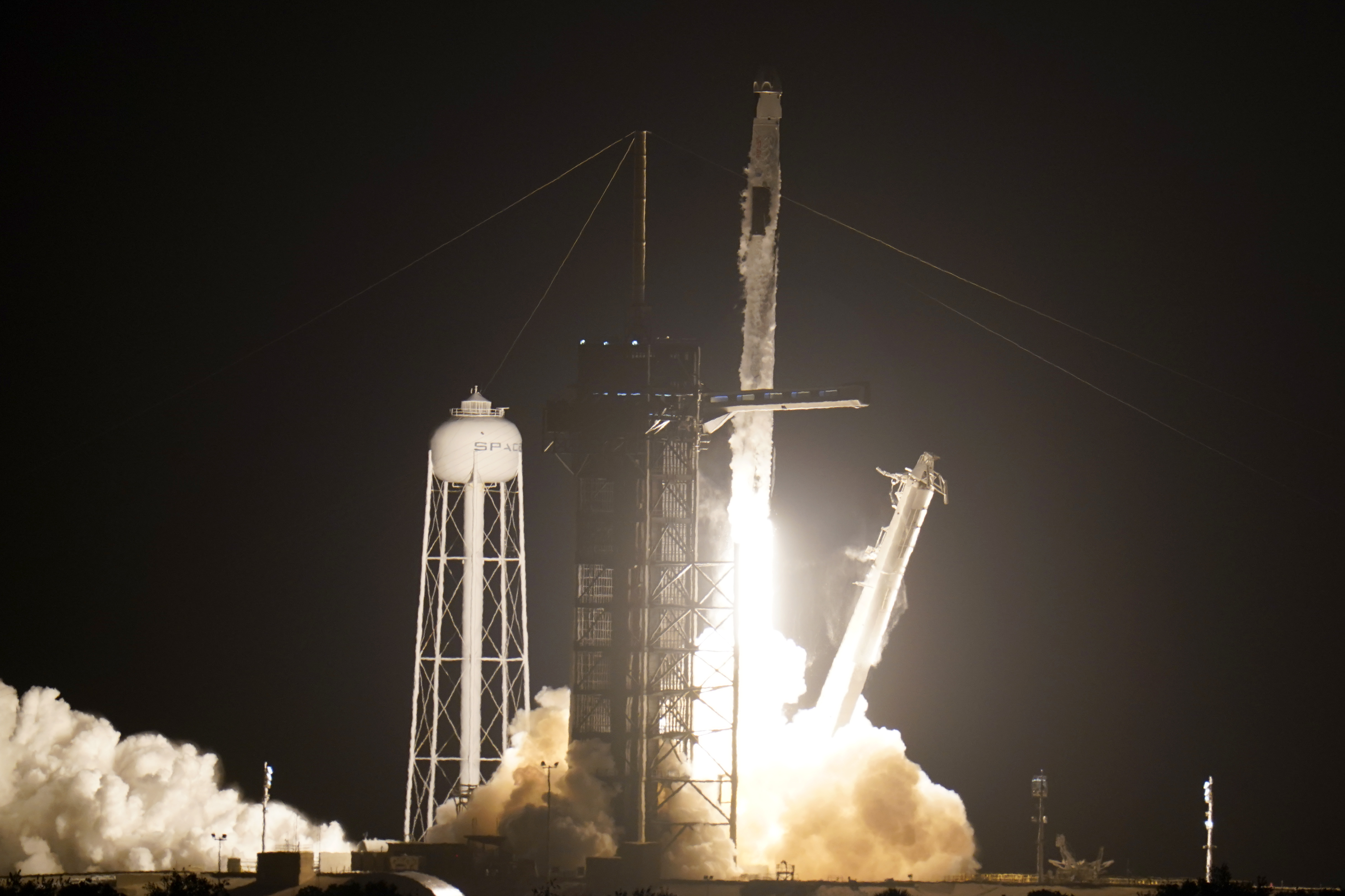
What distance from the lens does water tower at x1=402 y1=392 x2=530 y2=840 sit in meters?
61.0

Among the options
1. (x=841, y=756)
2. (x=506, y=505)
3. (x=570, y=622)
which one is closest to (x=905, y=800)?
(x=841, y=756)

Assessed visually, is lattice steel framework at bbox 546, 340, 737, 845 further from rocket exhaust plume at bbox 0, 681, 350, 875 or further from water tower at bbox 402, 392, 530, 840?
rocket exhaust plume at bbox 0, 681, 350, 875

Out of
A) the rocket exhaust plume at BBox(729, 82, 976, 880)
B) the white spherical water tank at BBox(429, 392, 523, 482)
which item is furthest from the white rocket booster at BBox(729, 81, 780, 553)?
the white spherical water tank at BBox(429, 392, 523, 482)

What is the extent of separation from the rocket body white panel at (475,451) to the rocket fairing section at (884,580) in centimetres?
1221

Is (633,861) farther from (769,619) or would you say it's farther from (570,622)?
(570,622)

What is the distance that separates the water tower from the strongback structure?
5351 millimetres

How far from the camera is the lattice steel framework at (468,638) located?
61000mm

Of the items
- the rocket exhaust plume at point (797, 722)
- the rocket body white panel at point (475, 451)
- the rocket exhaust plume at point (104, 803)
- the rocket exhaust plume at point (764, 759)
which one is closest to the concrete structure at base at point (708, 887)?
the rocket exhaust plume at point (764, 759)

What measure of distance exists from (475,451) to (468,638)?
5659 mm

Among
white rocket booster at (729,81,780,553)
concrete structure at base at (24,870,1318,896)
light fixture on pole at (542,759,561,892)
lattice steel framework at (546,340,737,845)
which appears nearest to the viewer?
concrete structure at base at (24,870,1318,896)

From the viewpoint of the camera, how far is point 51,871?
58.9m

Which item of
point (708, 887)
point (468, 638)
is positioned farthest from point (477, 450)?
point (708, 887)

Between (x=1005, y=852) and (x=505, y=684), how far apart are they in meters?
21.1

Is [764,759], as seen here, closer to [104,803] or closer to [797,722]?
[797,722]
